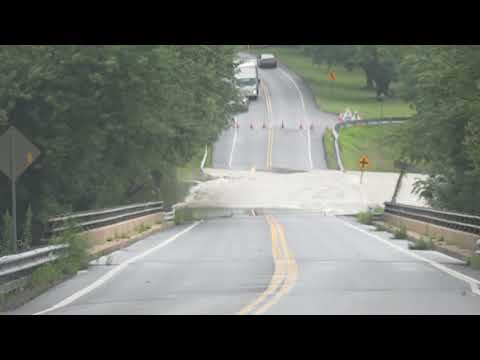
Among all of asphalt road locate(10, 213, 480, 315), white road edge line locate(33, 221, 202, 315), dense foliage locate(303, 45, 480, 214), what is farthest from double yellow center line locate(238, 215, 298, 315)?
dense foliage locate(303, 45, 480, 214)

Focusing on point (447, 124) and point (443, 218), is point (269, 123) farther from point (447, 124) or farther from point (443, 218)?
point (443, 218)

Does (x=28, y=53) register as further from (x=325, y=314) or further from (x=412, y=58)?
(x=325, y=314)

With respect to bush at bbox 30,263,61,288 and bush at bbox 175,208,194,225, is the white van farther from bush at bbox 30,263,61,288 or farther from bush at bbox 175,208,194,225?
bush at bbox 30,263,61,288

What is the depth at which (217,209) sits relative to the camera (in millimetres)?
54750

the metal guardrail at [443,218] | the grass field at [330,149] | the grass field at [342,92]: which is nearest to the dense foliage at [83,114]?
the metal guardrail at [443,218]

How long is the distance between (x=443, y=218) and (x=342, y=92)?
89.9 meters

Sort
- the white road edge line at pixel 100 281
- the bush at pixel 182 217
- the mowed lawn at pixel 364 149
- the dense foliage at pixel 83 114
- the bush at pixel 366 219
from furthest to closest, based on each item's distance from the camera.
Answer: the mowed lawn at pixel 364 149, the bush at pixel 366 219, the bush at pixel 182 217, the dense foliage at pixel 83 114, the white road edge line at pixel 100 281

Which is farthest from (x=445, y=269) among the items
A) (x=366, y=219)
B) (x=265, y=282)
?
(x=366, y=219)

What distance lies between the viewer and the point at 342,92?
383ft

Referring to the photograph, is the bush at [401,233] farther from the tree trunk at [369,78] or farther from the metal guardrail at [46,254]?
the tree trunk at [369,78]

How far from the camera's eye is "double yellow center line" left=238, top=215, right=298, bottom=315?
1366cm

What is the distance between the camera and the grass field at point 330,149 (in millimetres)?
76062

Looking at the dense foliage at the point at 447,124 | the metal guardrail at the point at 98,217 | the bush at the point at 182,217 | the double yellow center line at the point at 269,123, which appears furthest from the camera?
the double yellow center line at the point at 269,123

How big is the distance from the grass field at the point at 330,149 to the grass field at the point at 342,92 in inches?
451
